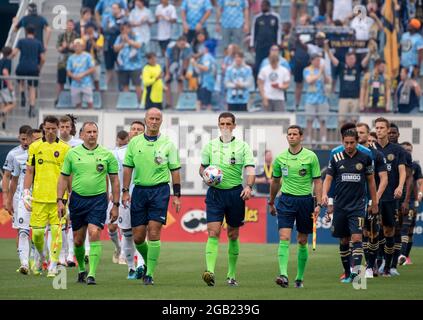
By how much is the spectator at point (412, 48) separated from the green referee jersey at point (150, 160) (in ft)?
55.4

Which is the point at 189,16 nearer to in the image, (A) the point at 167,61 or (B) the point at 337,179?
(A) the point at 167,61

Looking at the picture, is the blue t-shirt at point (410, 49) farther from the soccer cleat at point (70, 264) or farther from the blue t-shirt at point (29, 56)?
the soccer cleat at point (70, 264)

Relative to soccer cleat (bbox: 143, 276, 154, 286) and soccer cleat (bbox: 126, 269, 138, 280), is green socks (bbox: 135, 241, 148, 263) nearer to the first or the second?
soccer cleat (bbox: 143, 276, 154, 286)

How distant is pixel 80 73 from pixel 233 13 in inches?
186

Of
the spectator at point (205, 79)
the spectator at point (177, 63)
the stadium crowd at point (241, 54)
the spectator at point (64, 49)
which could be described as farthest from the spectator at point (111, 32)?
the spectator at point (205, 79)

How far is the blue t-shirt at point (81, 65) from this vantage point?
31.9m

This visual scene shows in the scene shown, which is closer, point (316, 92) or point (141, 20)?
point (316, 92)

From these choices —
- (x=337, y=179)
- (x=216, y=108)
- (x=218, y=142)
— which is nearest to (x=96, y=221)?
(x=218, y=142)

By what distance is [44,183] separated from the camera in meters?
18.8

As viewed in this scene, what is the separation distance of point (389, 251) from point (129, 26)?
14.8m

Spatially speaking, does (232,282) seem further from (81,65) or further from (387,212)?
(81,65)

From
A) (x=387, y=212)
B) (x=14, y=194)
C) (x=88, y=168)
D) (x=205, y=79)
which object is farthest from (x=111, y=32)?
(x=88, y=168)

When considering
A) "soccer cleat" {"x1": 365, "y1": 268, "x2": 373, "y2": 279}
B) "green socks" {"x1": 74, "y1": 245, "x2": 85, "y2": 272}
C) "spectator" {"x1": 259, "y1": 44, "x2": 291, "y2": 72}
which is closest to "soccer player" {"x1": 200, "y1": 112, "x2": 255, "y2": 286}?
"green socks" {"x1": 74, "y1": 245, "x2": 85, "y2": 272}

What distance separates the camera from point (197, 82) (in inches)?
1287
